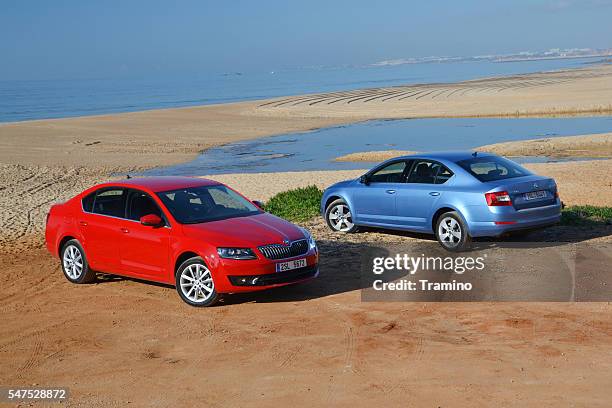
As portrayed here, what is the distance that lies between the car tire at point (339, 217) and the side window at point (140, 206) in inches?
175

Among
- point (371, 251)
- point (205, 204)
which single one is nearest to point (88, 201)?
point (205, 204)

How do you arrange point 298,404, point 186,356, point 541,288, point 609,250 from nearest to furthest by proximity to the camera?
1. point 298,404
2. point 186,356
3. point 541,288
4. point 609,250

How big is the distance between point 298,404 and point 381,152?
28.2m

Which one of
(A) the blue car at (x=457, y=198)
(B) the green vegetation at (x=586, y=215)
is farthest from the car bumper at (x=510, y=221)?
(B) the green vegetation at (x=586, y=215)

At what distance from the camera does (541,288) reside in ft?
35.4

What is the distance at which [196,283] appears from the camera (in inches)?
419

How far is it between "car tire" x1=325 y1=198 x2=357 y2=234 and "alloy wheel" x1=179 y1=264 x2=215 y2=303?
15.7 feet

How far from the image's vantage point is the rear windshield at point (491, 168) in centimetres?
1307

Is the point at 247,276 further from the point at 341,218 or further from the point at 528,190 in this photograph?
the point at 341,218

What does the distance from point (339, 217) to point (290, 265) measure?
4681mm

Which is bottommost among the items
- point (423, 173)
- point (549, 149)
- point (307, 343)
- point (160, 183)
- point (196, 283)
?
point (549, 149)

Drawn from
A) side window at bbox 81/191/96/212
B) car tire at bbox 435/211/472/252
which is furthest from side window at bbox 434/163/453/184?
side window at bbox 81/191/96/212

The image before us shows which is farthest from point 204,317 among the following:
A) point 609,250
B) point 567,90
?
point 567,90

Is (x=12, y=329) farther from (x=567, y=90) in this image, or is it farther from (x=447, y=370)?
(x=567, y=90)
